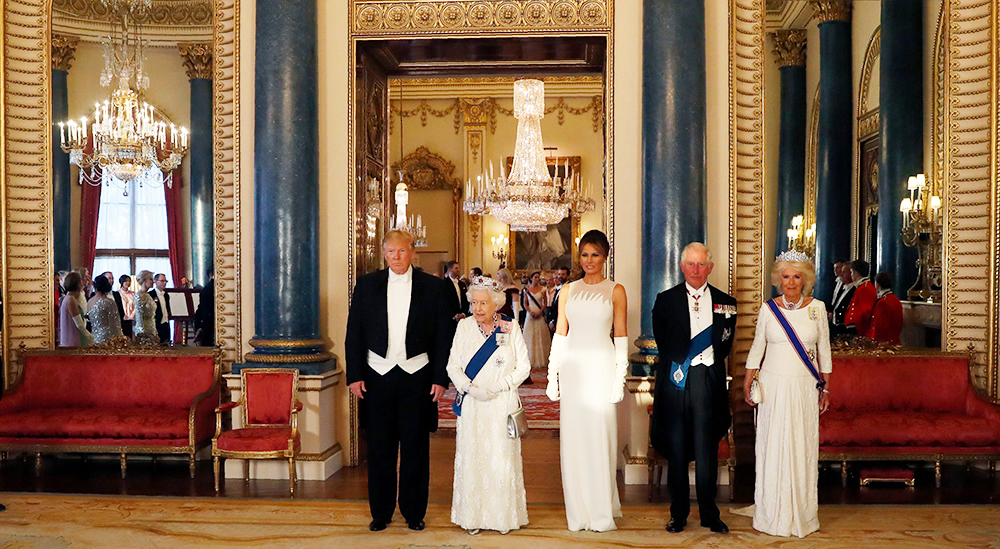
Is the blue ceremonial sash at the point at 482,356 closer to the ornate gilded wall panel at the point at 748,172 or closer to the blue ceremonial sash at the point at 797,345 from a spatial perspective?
the blue ceremonial sash at the point at 797,345

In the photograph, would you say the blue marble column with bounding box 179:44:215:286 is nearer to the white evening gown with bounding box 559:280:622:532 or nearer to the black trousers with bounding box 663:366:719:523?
the white evening gown with bounding box 559:280:622:532

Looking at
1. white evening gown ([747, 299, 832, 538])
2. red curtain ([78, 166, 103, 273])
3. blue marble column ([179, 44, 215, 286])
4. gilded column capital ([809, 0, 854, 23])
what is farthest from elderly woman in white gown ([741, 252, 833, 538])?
red curtain ([78, 166, 103, 273])

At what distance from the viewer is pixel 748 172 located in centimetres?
678

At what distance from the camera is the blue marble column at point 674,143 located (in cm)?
639

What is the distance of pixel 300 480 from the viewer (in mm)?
6488

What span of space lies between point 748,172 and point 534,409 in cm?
397

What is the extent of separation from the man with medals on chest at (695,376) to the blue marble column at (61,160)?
11.0 metres

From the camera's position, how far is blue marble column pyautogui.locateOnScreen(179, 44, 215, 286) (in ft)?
46.0

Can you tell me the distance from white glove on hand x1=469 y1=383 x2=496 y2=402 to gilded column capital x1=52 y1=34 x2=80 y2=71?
1157 centimetres

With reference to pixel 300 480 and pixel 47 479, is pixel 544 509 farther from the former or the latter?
pixel 47 479

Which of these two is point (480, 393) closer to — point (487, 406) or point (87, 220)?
point (487, 406)

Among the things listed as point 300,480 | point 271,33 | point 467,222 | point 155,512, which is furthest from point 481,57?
point 467,222

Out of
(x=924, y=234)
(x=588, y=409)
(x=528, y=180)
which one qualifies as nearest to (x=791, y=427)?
(x=588, y=409)

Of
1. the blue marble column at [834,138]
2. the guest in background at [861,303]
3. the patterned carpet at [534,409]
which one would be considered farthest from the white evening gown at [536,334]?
the guest in background at [861,303]
